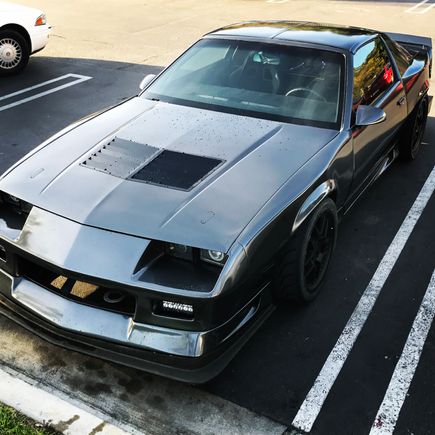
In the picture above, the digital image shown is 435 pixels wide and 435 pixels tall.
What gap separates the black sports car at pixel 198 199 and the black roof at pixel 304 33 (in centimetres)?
2

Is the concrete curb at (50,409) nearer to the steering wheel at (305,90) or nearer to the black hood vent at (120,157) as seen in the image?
the black hood vent at (120,157)

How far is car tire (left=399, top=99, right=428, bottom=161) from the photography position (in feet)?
18.5

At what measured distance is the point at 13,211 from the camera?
335 cm

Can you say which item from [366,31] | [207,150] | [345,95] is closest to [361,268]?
[345,95]

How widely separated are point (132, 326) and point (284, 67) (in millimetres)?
2420

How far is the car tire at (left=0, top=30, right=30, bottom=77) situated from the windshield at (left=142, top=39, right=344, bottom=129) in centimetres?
494

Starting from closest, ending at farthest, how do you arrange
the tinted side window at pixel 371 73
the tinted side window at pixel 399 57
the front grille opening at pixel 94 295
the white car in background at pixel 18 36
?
the front grille opening at pixel 94 295, the tinted side window at pixel 371 73, the tinted side window at pixel 399 57, the white car in background at pixel 18 36

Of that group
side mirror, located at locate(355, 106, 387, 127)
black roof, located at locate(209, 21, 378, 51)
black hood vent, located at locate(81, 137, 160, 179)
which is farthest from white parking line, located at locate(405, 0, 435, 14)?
black hood vent, located at locate(81, 137, 160, 179)

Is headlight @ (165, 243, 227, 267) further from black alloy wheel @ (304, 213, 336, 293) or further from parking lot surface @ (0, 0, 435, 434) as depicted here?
black alloy wheel @ (304, 213, 336, 293)

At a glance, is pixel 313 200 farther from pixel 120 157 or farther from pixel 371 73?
pixel 371 73

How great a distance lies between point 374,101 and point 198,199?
85.0 inches

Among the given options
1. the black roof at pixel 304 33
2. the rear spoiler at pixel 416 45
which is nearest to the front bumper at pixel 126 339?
the black roof at pixel 304 33

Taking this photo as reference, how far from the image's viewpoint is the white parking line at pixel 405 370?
2.91m

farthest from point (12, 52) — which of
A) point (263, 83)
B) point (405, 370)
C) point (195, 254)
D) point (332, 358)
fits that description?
point (405, 370)
